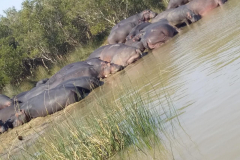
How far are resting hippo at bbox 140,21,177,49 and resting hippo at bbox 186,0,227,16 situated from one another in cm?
148

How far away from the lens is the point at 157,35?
13.3m

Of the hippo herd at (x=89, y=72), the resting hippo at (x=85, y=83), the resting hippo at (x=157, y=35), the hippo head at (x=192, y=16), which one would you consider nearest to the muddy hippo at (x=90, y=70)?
the hippo herd at (x=89, y=72)

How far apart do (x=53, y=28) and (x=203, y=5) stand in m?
12.4

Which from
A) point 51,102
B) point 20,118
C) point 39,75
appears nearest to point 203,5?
point 51,102

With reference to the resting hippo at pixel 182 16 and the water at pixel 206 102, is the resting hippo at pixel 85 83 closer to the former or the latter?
the water at pixel 206 102

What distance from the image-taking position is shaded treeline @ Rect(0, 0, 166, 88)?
21.3 metres

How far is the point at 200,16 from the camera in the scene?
14.4 m

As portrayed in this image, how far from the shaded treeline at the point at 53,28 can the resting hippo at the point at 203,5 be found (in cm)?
736

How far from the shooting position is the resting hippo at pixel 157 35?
1330 cm

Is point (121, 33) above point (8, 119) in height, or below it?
above

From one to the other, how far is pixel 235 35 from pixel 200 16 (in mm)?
6959

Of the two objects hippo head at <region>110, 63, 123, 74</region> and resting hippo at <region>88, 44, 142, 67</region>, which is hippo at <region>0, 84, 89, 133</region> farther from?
resting hippo at <region>88, 44, 142, 67</region>

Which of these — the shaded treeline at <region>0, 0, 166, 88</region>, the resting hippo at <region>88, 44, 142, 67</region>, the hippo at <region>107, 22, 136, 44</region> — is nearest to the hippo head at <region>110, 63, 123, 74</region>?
the resting hippo at <region>88, 44, 142, 67</region>

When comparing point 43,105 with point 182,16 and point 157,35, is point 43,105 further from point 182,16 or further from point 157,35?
point 182,16
